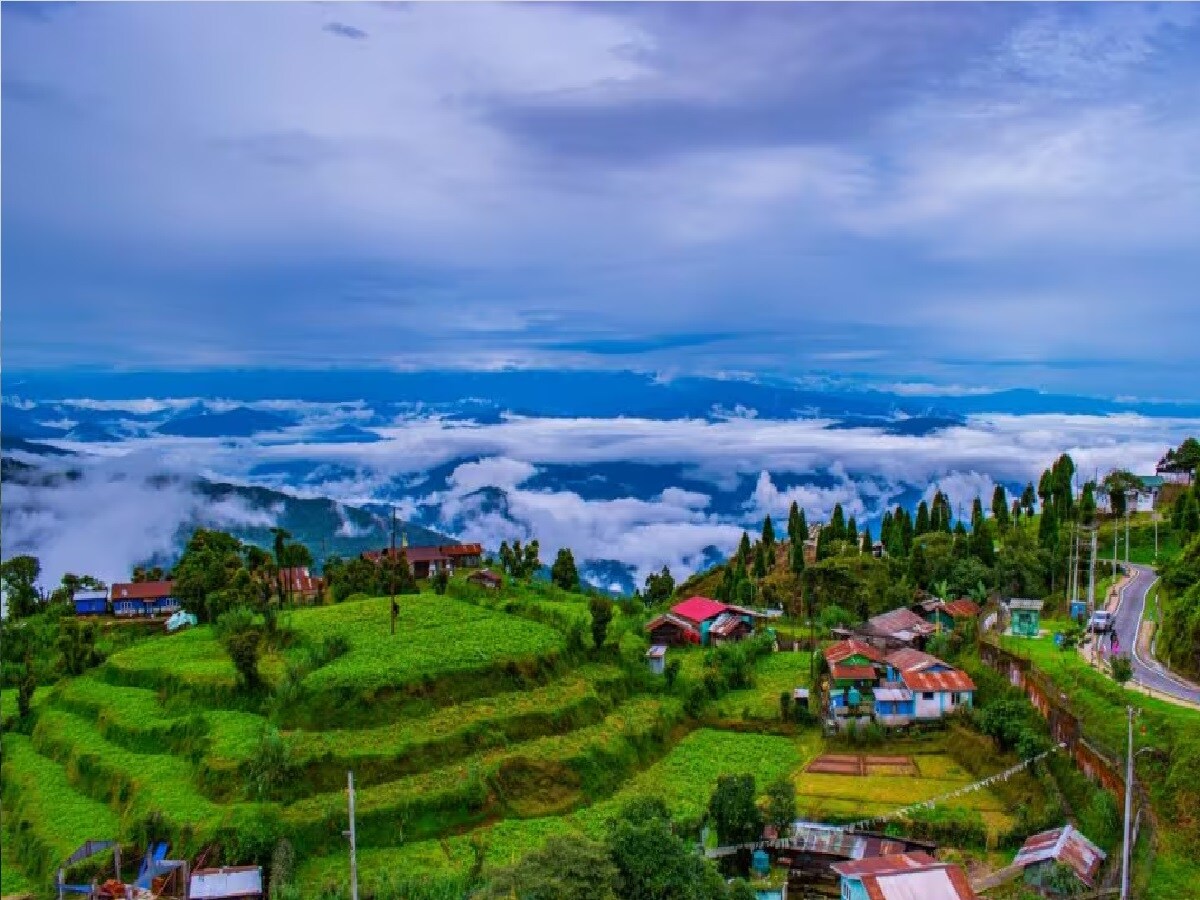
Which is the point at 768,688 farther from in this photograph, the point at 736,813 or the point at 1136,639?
the point at 736,813

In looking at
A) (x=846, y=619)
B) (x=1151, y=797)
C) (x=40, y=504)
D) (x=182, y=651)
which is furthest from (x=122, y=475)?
(x=1151, y=797)

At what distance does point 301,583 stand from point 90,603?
49.3ft

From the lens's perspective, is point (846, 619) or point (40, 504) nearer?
point (846, 619)

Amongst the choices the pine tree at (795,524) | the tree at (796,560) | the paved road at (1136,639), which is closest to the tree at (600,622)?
the paved road at (1136,639)

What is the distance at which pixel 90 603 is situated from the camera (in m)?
74.4

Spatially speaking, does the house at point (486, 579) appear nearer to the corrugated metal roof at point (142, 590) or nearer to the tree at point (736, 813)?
the corrugated metal roof at point (142, 590)

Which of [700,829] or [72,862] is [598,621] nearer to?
[700,829]

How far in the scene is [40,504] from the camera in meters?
133

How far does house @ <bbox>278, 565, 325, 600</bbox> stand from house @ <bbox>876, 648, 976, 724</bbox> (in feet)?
130

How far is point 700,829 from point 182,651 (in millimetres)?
28256

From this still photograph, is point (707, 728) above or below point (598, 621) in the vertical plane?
below

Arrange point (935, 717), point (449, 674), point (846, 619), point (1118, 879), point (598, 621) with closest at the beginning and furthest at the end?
point (1118, 879) < point (449, 674) < point (935, 717) < point (598, 621) < point (846, 619)

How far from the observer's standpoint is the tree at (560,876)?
82.4ft

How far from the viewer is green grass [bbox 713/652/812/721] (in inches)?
2014
